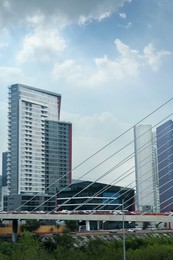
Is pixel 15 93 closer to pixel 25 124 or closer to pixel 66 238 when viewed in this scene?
pixel 25 124

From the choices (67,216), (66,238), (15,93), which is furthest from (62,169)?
(67,216)

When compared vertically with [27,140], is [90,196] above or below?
below

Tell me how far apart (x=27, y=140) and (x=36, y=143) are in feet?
6.09

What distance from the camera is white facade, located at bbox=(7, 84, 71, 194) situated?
67.5m

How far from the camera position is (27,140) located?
227 feet

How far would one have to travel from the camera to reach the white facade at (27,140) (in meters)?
67.5

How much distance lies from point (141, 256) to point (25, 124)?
49.5m

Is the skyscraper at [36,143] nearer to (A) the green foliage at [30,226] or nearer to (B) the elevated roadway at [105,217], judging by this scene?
(A) the green foliage at [30,226]

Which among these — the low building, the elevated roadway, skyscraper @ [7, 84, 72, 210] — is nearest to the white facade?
skyscraper @ [7, 84, 72, 210]

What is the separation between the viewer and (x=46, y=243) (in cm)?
3088

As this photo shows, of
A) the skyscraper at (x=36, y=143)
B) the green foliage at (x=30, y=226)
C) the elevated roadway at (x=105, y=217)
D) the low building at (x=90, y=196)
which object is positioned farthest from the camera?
the skyscraper at (x=36, y=143)

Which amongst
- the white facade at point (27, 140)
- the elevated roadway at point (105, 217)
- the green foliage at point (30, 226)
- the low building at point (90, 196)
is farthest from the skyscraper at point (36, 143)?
the elevated roadway at point (105, 217)

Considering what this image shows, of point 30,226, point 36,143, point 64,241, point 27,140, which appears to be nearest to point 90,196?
point 36,143

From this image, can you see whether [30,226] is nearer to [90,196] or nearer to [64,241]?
[64,241]
